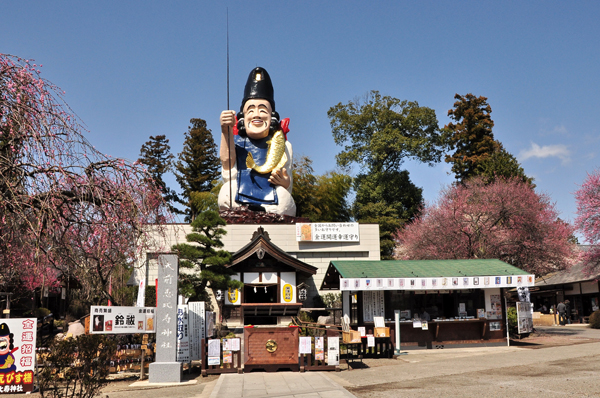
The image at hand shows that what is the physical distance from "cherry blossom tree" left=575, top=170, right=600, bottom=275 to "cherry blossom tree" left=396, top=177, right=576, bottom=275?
1.26 m

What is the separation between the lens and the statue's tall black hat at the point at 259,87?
29141 millimetres

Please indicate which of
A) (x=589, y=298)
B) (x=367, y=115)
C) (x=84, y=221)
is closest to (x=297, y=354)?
(x=84, y=221)

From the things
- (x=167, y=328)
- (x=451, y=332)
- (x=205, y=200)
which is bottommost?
(x=451, y=332)

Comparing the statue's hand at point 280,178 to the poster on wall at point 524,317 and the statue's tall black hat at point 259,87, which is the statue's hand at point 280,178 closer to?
the statue's tall black hat at point 259,87

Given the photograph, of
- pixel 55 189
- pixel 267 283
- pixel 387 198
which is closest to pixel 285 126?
pixel 267 283

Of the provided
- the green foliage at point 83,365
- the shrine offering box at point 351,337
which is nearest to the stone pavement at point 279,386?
the shrine offering box at point 351,337

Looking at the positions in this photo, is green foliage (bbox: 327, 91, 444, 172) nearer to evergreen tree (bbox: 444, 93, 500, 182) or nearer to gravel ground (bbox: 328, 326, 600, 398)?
evergreen tree (bbox: 444, 93, 500, 182)

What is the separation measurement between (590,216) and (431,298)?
12.7 meters

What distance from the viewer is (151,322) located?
42.1ft

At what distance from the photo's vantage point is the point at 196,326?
48.4 ft

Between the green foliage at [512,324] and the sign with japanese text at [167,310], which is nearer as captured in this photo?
the sign with japanese text at [167,310]

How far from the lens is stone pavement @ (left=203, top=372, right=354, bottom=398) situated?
32.2 feet

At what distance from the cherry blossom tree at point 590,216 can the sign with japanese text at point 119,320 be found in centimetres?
2364

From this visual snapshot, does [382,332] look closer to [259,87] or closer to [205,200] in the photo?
[259,87]
